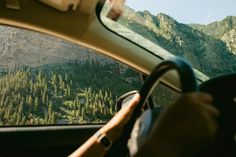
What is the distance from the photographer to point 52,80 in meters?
3.00

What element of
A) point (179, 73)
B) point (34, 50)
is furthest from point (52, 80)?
point (179, 73)

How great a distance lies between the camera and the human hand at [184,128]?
978 mm

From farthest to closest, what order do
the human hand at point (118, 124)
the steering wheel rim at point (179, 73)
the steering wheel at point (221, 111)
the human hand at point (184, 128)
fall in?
the human hand at point (118, 124)
the steering wheel at point (221, 111)
the steering wheel rim at point (179, 73)
the human hand at point (184, 128)

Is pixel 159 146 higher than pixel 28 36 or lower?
higher

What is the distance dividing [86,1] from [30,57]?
55 centimetres

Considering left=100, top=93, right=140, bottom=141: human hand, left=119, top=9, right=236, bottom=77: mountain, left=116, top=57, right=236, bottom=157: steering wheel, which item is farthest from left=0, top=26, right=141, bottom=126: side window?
left=116, top=57, right=236, bottom=157: steering wheel

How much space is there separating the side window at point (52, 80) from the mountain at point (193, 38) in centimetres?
29

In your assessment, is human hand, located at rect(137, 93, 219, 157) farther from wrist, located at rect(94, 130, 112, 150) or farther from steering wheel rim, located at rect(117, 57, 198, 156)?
wrist, located at rect(94, 130, 112, 150)

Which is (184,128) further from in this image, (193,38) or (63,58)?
(193,38)

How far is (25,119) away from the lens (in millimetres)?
3008

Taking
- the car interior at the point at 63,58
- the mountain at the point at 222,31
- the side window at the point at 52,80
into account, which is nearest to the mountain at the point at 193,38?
the mountain at the point at 222,31

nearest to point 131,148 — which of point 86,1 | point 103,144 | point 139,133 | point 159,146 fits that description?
point 139,133

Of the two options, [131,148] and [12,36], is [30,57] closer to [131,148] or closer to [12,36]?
[12,36]

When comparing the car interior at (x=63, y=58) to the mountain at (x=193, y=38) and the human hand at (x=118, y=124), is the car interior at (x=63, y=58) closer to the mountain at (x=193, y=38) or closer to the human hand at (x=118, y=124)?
the mountain at (x=193, y=38)
